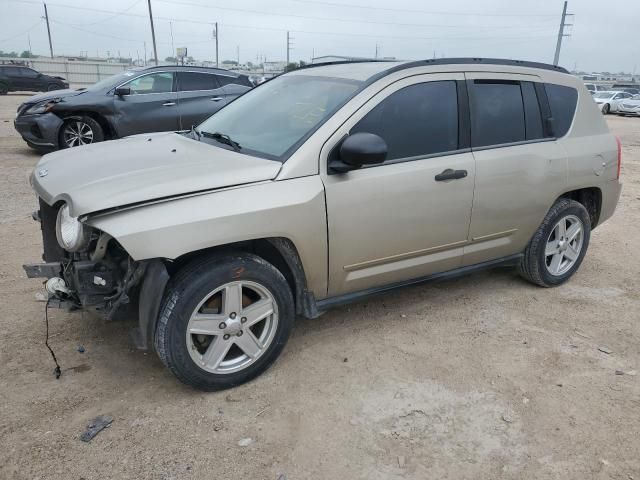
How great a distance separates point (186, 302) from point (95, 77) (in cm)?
4623

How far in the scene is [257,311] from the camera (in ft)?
10.0

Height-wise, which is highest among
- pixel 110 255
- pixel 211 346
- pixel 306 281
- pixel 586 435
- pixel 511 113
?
pixel 511 113

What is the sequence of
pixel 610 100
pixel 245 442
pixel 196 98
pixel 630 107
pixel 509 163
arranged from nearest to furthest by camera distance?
pixel 245 442
pixel 509 163
pixel 196 98
pixel 630 107
pixel 610 100

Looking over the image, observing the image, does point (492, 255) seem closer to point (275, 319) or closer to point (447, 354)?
point (447, 354)

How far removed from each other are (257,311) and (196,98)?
744 centimetres

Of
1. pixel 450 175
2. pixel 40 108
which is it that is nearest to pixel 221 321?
pixel 450 175

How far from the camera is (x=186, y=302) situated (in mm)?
2781

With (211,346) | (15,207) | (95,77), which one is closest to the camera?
(211,346)

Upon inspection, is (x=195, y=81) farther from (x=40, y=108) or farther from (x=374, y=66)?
(x=374, y=66)

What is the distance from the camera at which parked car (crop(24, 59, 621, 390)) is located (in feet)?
9.16

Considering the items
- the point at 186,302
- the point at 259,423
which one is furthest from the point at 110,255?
the point at 259,423

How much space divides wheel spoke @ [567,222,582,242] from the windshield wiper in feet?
9.66

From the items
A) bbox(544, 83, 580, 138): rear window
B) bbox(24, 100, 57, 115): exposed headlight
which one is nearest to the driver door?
bbox(544, 83, 580, 138): rear window

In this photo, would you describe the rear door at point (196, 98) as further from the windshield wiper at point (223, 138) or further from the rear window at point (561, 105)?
the rear window at point (561, 105)
